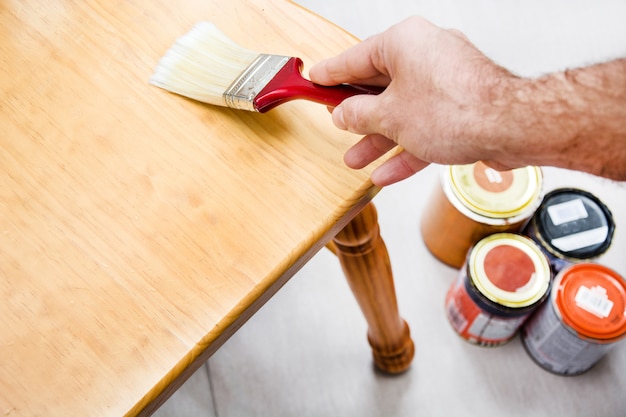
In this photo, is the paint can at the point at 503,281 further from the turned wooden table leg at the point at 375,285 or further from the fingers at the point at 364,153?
the fingers at the point at 364,153

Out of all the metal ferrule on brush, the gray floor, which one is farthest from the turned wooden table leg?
the metal ferrule on brush

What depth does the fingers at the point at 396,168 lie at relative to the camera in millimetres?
445

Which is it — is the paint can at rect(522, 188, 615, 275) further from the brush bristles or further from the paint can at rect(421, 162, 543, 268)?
the brush bristles

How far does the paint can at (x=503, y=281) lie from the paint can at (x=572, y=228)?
0.04 meters

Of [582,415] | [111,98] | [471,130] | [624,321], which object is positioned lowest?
[582,415]

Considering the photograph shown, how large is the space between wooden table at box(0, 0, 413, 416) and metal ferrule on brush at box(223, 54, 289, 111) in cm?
2

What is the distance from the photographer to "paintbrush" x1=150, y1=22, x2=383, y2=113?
0.46m

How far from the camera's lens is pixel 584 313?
0.75 m

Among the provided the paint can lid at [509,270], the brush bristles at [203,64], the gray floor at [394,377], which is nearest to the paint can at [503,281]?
the paint can lid at [509,270]

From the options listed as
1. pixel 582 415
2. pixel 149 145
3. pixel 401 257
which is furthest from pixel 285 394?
pixel 149 145

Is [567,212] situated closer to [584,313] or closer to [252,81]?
[584,313]

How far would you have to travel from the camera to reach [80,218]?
1.45 ft

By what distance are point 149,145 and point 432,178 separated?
2.15 feet

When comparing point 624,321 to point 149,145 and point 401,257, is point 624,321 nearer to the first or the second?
point 401,257
